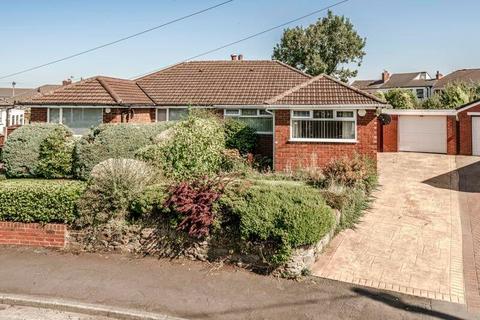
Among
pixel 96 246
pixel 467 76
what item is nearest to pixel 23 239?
pixel 96 246

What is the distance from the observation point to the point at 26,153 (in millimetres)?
14094

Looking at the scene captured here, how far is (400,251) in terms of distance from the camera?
861 cm

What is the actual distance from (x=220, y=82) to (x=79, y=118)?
7.46 m

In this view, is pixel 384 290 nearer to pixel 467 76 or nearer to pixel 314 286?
pixel 314 286

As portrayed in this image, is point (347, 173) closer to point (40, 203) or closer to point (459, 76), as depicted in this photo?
point (40, 203)

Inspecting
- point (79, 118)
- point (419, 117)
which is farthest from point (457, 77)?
point (79, 118)

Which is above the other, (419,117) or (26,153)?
(419,117)

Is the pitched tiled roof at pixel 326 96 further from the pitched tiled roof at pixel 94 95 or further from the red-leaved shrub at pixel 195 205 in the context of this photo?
the pitched tiled roof at pixel 94 95

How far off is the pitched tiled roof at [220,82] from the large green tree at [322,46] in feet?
73.8

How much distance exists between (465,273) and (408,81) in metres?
58.7

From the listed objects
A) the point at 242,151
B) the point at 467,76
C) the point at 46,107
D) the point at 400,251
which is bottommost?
the point at 400,251

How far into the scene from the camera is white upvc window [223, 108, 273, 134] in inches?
690

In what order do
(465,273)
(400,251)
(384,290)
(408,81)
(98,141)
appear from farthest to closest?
(408,81) → (98,141) → (400,251) → (465,273) → (384,290)

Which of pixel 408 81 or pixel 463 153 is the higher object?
pixel 408 81
